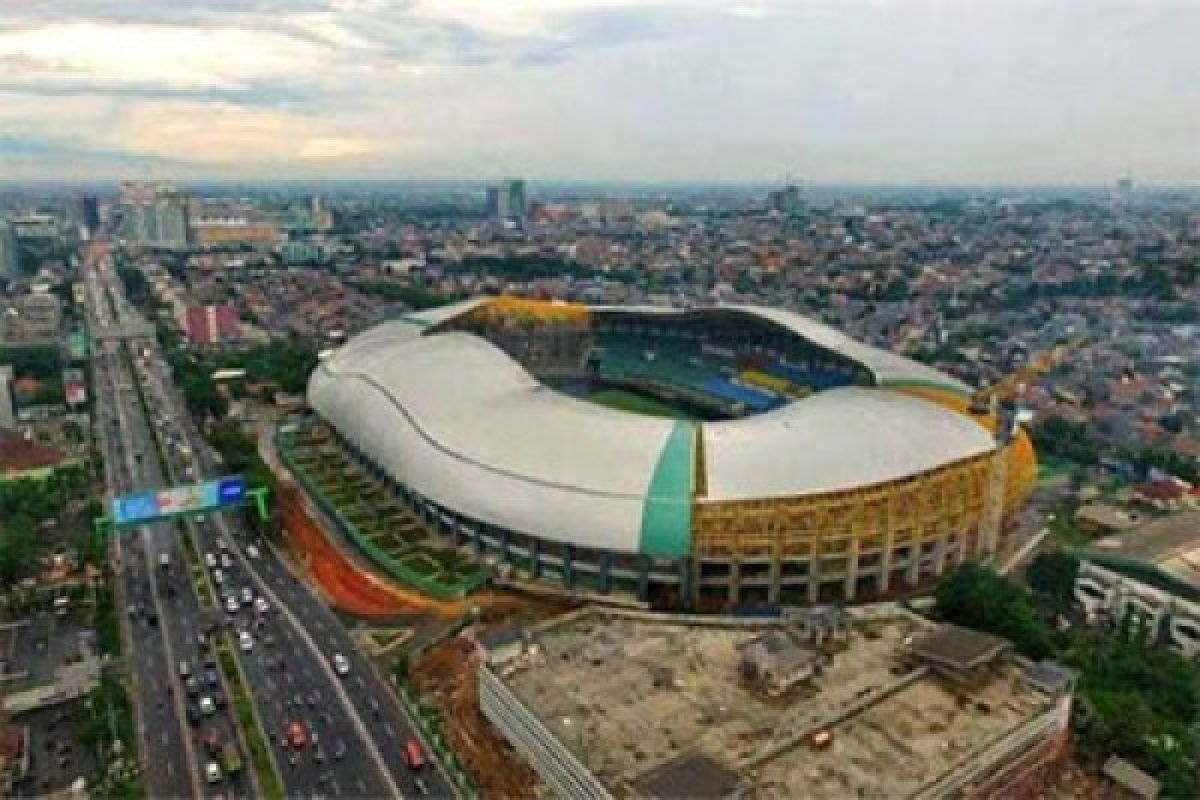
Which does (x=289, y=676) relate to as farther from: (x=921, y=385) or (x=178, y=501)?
(x=921, y=385)

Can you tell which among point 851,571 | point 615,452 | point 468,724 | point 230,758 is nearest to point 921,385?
point 851,571

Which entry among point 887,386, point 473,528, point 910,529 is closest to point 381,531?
point 473,528

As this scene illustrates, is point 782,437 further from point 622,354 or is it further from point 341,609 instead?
point 622,354

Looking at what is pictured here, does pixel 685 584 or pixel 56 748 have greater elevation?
pixel 685 584

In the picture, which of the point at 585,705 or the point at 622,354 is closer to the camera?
the point at 585,705

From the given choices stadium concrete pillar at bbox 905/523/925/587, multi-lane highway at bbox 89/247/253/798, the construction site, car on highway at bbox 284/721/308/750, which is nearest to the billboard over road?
multi-lane highway at bbox 89/247/253/798

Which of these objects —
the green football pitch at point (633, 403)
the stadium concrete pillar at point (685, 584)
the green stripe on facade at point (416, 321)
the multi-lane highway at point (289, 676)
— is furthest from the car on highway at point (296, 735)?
the green stripe on facade at point (416, 321)
